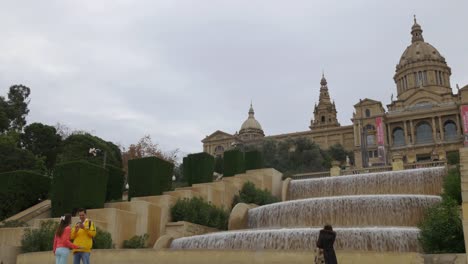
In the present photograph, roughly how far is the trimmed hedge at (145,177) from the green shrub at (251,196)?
226 inches

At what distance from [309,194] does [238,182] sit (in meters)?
4.03

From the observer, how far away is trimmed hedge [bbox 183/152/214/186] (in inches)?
1008

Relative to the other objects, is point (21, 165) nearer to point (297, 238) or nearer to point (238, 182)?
point (238, 182)

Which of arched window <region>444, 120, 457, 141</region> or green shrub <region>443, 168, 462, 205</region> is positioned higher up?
arched window <region>444, 120, 457, 141</region>

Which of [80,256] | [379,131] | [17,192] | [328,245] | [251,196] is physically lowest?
[80,256]

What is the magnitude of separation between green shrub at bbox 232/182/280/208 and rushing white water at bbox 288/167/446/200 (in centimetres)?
190

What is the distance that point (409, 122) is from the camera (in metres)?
87.1

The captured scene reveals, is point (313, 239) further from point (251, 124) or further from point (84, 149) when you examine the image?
point (251, 124)

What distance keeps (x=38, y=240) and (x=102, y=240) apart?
198cm

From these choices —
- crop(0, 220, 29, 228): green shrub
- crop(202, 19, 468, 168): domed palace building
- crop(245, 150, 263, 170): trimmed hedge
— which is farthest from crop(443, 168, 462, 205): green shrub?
crop(202, 19, 468, 168): domed palace building

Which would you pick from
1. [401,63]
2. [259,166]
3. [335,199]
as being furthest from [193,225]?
[401,63]

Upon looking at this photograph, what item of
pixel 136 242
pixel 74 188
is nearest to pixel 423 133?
pixel 136 242

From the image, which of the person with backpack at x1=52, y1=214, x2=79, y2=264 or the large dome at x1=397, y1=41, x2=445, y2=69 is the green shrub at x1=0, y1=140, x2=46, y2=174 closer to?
the person with backpack at x1=52, y1=214, x2=79, y2=264

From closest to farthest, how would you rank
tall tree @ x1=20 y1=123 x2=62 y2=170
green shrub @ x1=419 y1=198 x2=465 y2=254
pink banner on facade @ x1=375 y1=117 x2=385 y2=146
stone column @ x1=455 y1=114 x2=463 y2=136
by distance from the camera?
green shrub @ x1=419 y1=198 x2=465 y2=254 → tall tree @ x1=20 y1=123 x2=62 y2=170 → stone column @ x1=455 y1=114 x2=463 y2=136 → pink banner on facade @ x1=375 y1=117 x2=385 y2=146
